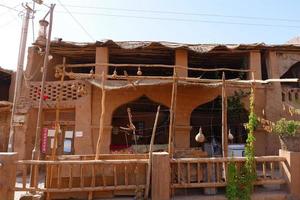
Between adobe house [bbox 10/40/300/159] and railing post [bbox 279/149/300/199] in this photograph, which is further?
adobe house [bbox 10/40/300/159]

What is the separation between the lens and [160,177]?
6863 mm

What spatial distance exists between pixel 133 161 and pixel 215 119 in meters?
9.11

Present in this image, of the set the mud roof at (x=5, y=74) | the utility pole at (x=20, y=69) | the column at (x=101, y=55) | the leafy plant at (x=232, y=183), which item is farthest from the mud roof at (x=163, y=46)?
the leafy plant at (x=232, y=183)

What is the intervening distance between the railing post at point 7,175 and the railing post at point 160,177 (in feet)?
10.9

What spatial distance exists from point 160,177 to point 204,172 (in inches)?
53.4

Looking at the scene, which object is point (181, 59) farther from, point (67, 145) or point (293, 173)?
point (293, 173)

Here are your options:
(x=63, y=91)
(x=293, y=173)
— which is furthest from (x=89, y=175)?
(x=63, y=91)

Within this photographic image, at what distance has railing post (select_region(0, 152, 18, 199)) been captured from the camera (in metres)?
6.41

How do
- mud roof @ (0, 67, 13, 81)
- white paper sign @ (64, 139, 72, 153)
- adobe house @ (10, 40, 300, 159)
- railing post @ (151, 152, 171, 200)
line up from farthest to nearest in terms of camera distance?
mud roof @ (0, 67, 13, 81) < white paper sign @ (64, 139, 72, 153) < adobe house @ (10, 40, 300, 159) < railing post @ (151, 152, 171, 200)

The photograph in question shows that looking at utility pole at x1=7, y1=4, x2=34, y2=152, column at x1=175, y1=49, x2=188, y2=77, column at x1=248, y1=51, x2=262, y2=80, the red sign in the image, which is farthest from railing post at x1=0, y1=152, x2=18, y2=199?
column at x1=248, y1=51, x2=262, y2=80

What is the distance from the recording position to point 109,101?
38.3ft

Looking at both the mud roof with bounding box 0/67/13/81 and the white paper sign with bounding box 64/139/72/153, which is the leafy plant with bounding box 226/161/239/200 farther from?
the mud roof with bounding box 0/67/13/81

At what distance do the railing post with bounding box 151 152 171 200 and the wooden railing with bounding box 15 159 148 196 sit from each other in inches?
12.9

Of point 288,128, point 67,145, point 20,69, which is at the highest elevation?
point 20,69
